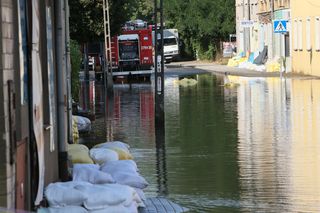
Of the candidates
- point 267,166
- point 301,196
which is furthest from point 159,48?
point 301,196

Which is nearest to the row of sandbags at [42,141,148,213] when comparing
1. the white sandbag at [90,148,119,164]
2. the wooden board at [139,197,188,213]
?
the white sandbag at [90,148,119,164]

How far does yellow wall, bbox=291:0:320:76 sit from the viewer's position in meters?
44.3

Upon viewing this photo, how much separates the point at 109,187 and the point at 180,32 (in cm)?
7385

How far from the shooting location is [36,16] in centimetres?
833

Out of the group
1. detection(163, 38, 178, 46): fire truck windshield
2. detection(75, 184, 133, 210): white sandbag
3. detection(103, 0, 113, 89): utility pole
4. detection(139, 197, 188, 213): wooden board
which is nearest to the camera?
detection(75, 184, 133, 210): white sandbag

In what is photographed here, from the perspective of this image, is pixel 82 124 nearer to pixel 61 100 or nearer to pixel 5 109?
pixel 61 100

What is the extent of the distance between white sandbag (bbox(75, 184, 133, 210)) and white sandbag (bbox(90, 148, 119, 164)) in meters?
2.23

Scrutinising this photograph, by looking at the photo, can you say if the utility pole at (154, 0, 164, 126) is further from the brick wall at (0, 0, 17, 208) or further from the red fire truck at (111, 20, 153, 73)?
the red fire truck at (111, 20, 153, 73)

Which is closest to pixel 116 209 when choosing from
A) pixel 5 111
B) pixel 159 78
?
pixel 5 111

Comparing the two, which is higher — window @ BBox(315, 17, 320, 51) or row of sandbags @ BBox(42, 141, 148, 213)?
window @ BBox(315, 17, 320, 51)

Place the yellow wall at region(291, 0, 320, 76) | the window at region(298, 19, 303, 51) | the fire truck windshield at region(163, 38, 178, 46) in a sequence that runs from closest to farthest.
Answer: the yellow wall at region(291, 0, 320, 76), the window at region(298, 19, 303, 51), the fire truck windshield at region(163, 38, 178, 46)

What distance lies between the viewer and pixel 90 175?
9906 mm

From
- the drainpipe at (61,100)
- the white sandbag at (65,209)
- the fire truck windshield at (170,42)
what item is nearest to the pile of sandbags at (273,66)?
the fire truck windshield at (170,42)

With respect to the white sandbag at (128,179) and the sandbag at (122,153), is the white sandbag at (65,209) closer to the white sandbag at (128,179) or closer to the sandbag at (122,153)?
the white sandbag at (128,179)
